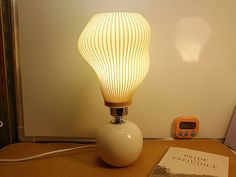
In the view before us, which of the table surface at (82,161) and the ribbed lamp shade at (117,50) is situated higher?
the ribbed lamp shade at (117,50)

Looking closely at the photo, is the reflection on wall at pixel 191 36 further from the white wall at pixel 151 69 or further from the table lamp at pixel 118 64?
the table lamp at pixel 118 64

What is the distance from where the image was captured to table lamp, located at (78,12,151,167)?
0.58 meters

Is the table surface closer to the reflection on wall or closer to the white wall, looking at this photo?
the white wall

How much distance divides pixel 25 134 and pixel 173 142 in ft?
1.78

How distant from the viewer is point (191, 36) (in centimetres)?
80

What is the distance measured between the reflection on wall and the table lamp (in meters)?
0.21

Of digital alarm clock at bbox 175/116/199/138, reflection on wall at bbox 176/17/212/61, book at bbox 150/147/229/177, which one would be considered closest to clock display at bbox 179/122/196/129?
digital alarm clock at bbox 175/116/199/138

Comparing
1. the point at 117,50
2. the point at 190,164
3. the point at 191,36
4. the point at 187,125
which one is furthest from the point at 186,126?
the point at 117,50

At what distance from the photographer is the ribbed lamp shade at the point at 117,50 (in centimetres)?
58

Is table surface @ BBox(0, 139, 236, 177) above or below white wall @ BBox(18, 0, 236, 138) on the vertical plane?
below

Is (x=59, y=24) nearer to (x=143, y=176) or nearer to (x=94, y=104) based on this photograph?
(x=94, y=104)

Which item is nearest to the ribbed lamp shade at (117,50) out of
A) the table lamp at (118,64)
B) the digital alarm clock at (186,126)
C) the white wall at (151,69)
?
the table lamp at (118,64)

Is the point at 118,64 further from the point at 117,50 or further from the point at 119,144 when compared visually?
the point at 119,144

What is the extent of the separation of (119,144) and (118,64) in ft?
0.70
